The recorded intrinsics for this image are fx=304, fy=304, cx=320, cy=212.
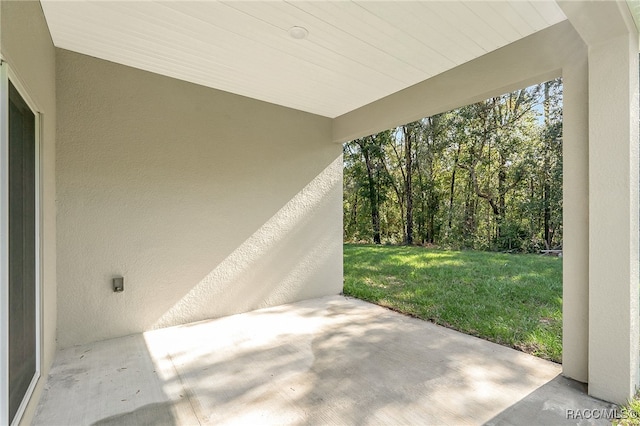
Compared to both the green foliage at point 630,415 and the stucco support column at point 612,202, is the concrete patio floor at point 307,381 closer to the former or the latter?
the green foliage at point 630,415

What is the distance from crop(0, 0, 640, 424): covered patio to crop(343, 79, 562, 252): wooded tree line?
22.4 ft

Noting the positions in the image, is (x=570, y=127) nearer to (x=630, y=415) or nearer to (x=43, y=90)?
(x=630, y=415)

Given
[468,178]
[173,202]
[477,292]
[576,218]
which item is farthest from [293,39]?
[468,178]

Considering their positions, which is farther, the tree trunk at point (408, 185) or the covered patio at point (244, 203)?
the tree trunk at point (408, 185)

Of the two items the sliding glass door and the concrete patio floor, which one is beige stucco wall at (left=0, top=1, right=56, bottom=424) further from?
the concrete patio floor

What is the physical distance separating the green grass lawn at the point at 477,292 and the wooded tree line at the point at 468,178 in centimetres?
251

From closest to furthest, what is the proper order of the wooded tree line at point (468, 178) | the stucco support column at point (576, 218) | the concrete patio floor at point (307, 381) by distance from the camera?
the concrete patio floor at point (307, 381)
the stucco support column at point (576, 218)
the wooded tree line at point (468, 178)

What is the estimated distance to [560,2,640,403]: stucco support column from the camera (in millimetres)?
1912

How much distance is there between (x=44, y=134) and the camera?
7.58ft

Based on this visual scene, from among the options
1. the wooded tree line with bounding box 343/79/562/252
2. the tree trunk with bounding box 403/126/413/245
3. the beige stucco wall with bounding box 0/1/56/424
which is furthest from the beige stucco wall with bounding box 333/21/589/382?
the tree trunk with bounding box 403/126/413/245

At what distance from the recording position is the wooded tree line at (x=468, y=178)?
8320mm

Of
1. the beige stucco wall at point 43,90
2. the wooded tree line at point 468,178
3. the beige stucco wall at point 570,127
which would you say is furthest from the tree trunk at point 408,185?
the beige stucco wall at point 43,90

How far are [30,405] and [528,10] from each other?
Result: 419 cm

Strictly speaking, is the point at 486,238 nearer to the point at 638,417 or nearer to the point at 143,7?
the point at 638,417
